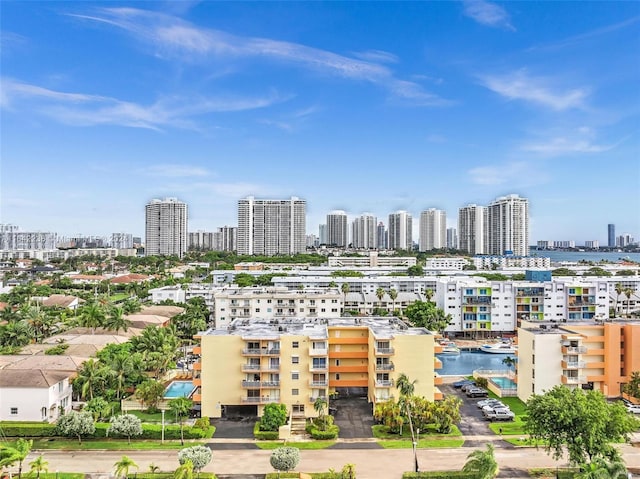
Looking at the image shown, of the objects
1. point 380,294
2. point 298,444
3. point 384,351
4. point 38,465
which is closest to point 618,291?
point 380,294

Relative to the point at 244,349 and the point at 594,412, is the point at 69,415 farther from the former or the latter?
the point at 594,412

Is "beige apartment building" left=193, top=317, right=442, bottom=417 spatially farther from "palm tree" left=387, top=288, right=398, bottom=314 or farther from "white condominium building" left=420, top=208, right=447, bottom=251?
"white condominium building" left=420, top=208, right=447, bottom=251

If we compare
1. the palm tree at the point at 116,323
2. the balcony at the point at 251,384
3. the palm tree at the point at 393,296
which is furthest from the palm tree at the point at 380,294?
the balcony at the point at 251,384

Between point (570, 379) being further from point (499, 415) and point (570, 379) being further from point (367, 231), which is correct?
point (367, 231)

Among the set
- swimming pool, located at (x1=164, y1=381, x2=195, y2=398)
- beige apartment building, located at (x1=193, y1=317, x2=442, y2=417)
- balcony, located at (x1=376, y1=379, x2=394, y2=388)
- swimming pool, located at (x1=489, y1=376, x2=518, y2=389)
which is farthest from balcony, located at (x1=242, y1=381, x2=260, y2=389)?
swimming pool, located at (x1=489, y1=376, x2=518, y2=389)

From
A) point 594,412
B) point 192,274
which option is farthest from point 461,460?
point 192,274

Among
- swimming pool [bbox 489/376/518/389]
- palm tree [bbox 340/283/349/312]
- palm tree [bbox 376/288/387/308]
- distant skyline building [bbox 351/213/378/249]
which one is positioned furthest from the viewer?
distant skyline building [bbox 351/213/378/249]
